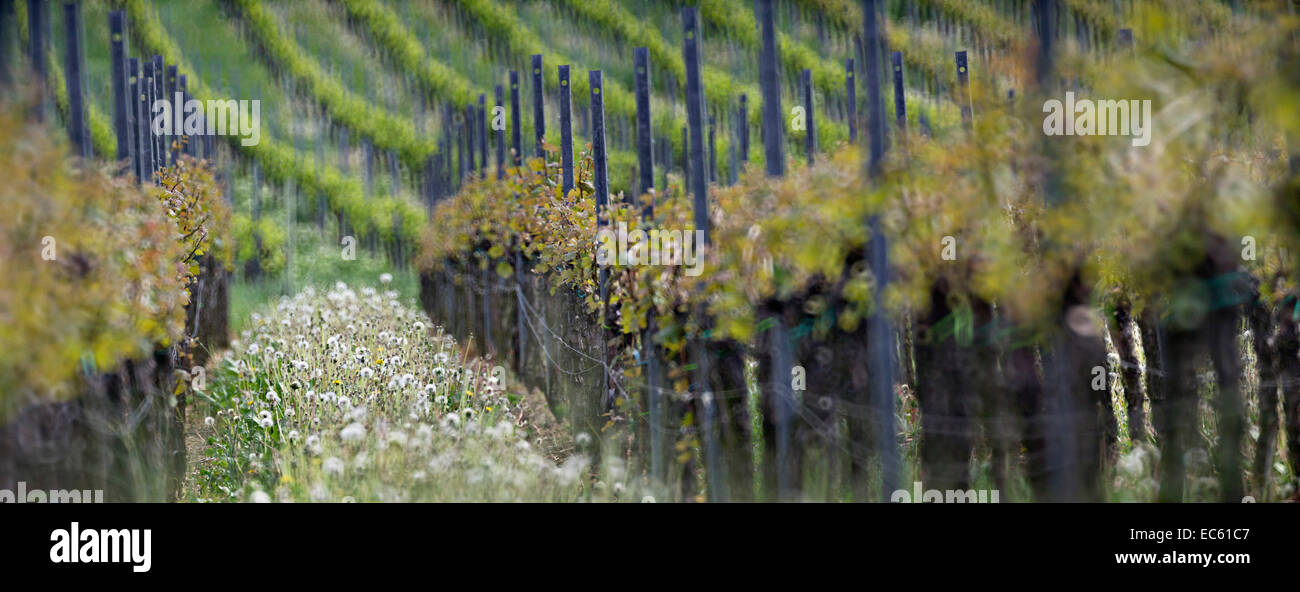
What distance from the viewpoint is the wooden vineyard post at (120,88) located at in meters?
5.45

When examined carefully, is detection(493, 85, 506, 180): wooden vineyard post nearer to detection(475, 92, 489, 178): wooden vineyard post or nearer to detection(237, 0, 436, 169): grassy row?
detection(475, 92, 489, 178): wooden vineyard post

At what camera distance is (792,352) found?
4.46 m

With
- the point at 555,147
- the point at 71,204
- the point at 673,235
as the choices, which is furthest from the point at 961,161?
the point at 555,147

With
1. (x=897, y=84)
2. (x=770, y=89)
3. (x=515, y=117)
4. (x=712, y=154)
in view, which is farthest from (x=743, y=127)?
(x=770, y=89)

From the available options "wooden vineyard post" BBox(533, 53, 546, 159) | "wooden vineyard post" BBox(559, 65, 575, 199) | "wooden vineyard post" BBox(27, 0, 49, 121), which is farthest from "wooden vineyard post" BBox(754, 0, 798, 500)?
"wooden vineyard post" BBox(533, 53, 546, 159)

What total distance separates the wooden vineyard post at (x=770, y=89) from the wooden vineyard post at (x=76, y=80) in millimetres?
2672

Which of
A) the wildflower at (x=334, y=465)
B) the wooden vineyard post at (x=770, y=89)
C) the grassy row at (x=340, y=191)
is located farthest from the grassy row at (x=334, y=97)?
the wooden vineyard post at (x=770, y=89)

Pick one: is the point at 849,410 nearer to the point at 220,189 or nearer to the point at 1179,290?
the point at 1179,290

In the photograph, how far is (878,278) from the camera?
3984mm

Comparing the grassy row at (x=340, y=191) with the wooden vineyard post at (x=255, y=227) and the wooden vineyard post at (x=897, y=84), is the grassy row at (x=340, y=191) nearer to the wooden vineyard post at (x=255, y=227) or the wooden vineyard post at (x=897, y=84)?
the wooden vineyard post at (x=255, y=227)

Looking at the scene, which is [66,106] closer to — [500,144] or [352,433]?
[500,144]

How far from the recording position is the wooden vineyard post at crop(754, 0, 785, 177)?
14.3 feet

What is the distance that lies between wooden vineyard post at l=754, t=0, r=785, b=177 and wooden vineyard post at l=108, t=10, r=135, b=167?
290 cm
